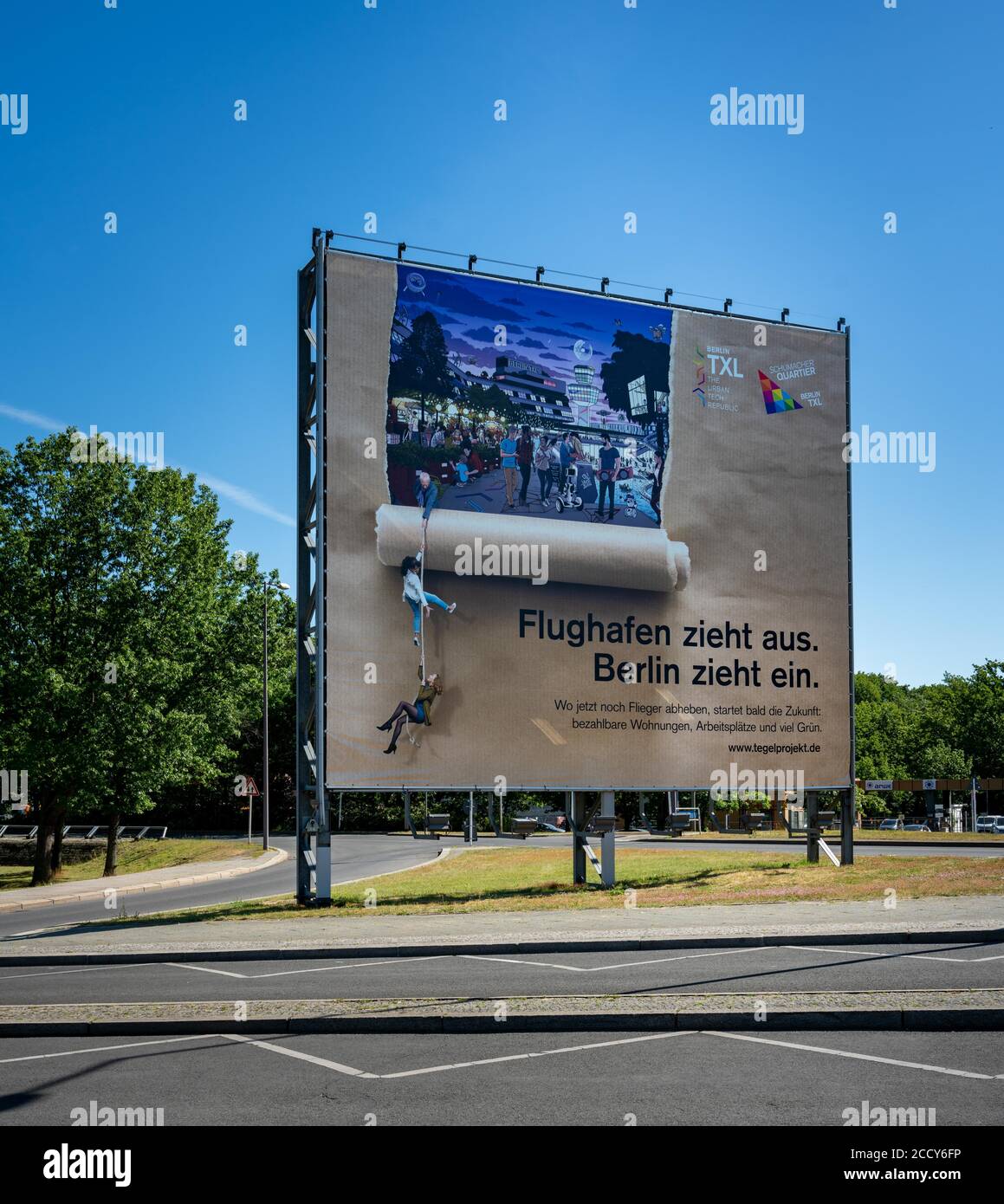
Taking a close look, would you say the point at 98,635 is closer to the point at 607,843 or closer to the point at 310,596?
the point at 310,596

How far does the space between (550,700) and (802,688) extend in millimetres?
6237

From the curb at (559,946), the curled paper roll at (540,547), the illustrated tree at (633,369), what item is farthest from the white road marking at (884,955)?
the illustrated tree at (633,369)

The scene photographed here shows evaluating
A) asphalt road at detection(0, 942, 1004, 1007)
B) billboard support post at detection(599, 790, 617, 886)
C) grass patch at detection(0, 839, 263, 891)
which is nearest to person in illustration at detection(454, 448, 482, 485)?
billboard support post at detection(599, 790, 617, 886)

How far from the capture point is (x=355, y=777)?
2127 centimetres

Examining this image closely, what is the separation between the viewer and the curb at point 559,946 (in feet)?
47.6

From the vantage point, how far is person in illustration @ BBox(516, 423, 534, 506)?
74.8 ft

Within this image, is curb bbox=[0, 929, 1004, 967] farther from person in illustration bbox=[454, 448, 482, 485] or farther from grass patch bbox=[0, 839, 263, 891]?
grass patch bbox=[0, 839, 263, 891]

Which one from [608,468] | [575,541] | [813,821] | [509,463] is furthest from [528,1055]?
[813,821]

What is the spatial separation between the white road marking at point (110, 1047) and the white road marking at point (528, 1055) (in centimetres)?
224

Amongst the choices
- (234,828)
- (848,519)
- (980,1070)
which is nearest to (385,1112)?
(980,1070)

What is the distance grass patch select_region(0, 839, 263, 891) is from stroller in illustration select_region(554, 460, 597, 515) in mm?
23111

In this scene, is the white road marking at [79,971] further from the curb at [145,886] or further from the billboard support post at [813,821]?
the billboard support post at [813,821]

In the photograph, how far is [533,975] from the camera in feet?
40.8

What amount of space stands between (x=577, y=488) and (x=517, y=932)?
9.95m
